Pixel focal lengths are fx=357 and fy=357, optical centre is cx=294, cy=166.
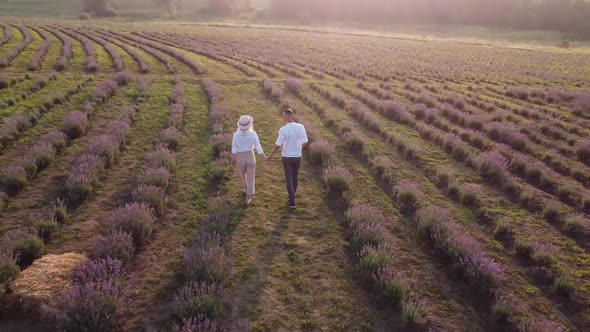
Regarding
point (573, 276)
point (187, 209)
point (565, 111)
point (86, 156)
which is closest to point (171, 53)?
point (86, 156)

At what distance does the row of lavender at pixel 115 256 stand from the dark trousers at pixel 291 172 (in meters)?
2.82

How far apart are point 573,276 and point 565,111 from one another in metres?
17.1

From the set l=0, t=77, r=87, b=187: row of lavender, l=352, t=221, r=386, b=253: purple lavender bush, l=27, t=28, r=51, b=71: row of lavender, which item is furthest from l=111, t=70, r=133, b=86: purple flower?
l=352, t=221, r=386, b=253: purple lavender bush

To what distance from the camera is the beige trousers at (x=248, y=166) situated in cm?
810

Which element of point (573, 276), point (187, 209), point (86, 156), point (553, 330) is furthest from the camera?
point (86, 156)

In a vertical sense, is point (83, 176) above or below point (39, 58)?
below

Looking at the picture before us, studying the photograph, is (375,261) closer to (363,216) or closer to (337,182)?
(363,216)

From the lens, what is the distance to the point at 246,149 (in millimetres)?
7977

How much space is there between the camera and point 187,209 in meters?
8.00

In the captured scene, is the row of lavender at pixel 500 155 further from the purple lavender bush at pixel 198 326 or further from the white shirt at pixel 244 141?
the purple lavender bush at pixel 198 326

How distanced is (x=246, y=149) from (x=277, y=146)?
704mm

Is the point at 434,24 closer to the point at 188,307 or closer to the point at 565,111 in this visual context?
the point at 565,111

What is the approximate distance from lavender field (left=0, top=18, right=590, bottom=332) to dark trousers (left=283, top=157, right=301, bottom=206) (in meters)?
0.45

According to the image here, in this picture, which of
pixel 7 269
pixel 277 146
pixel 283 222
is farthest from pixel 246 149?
pixel 7 269
